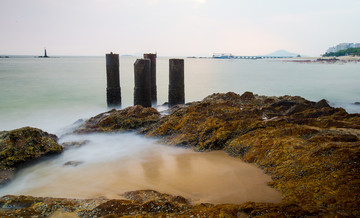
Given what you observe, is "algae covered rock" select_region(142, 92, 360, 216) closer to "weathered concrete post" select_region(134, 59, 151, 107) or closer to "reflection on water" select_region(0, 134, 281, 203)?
"reflection on water" select_region(0, 134, 281, 203)

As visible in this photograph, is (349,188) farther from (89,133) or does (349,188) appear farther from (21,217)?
(89,133)

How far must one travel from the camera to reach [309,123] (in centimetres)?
497

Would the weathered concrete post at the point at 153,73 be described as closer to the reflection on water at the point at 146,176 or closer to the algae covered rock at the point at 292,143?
the algae covered rock at the point at 292,143

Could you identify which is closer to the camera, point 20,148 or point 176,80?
point 20,148

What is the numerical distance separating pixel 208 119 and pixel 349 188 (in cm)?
325

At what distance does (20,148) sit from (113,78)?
6357 millimetres

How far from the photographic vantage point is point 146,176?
411cm

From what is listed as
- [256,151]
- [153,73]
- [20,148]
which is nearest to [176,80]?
[153,73]

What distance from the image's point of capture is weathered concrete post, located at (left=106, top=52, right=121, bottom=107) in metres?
10.8

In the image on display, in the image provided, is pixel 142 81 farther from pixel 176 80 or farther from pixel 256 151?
pixel 256 151

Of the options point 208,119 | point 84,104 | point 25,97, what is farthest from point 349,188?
point 25,97

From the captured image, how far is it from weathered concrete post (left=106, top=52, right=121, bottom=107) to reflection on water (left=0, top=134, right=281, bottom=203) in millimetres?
5704

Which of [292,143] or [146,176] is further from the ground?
[292,143]

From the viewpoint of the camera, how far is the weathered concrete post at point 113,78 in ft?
35.3
